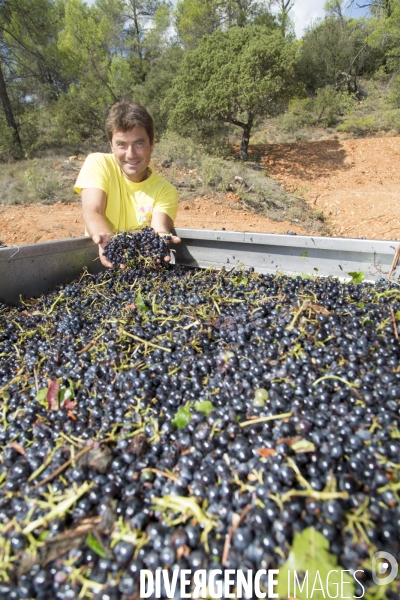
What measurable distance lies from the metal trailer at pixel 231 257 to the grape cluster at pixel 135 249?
0.43 metres

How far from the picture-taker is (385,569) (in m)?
0.87

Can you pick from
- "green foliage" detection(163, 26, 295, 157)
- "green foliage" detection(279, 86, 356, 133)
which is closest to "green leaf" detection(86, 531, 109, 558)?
"green foliage" detection(163, 26, 295, 157)

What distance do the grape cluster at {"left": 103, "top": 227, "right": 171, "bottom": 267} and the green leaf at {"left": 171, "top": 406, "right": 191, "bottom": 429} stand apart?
154 cm

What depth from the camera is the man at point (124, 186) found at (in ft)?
9.62

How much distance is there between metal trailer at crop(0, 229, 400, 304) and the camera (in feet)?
7.88

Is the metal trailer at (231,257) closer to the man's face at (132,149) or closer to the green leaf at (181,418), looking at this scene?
the man's face at (132,149)

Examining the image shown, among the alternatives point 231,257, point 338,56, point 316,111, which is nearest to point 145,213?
point 231,257

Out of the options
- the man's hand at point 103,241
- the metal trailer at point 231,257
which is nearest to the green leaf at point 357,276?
the metal trailer at point 231,257

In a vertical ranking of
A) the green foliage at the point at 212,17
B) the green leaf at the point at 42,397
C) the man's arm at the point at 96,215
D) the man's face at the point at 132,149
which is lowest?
the green leaf at the point at 42,397

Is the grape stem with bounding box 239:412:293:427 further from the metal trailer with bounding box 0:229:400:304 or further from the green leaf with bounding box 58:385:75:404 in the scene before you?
the metal trailer with bounding box 0:229:400:304

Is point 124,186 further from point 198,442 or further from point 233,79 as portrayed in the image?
point 233,79

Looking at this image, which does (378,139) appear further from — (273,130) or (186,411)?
(186,411)

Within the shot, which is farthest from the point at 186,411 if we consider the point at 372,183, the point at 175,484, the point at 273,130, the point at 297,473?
the point at 273,130

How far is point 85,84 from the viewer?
18.5 meters
